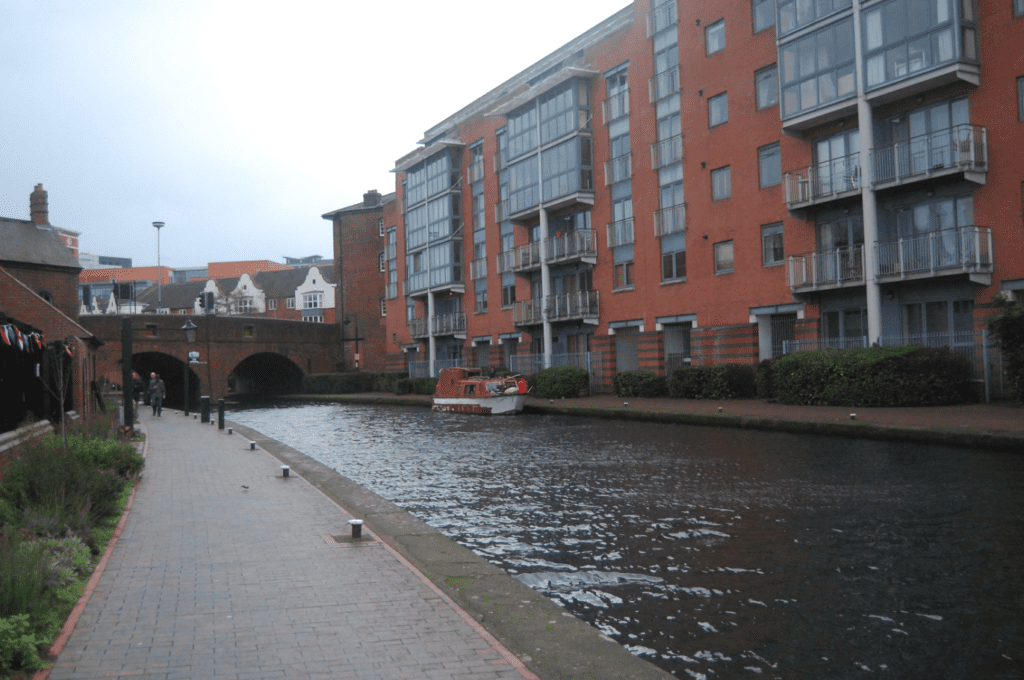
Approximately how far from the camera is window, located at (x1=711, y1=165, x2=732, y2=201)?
28.1 m

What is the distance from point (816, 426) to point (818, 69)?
1215 cm

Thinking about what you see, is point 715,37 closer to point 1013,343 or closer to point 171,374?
point 1013,343

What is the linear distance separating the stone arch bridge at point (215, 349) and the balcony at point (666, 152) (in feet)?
105

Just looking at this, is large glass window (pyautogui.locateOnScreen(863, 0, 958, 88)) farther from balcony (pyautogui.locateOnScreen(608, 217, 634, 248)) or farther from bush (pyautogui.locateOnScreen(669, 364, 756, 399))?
balcony (pyautogui.locateOnScreen(608, 217, 634, 248))

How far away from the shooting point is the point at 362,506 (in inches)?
384

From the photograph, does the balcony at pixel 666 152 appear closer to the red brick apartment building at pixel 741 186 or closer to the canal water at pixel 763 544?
the red brick apartment building at pixel 741 186

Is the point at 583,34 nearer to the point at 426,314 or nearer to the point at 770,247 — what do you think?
the point at 770,247

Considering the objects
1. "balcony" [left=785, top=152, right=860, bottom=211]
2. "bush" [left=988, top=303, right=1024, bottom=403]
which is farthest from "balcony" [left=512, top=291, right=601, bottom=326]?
"bush" [left=988, top=303, right=1024, bottom=403]

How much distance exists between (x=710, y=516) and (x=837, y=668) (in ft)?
14.1

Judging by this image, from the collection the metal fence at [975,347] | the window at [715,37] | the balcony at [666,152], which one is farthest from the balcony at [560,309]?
the metal fence at [975,347]

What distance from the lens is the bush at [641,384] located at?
28078 millimetres

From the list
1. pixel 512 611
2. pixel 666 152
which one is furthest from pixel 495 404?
pixel 512 611

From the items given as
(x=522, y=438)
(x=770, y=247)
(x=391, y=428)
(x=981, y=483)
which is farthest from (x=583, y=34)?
(x=981, y=483)

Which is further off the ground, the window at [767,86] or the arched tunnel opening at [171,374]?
the window at [767,86]
